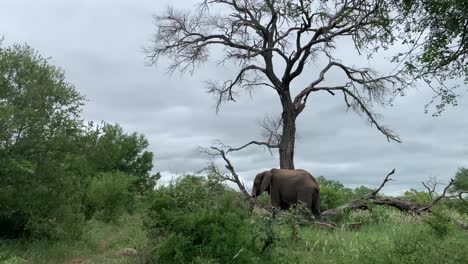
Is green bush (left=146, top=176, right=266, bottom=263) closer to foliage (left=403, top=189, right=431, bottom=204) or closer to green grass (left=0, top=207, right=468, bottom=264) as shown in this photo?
green grass (left=0, top=207, right=468, bottom=264)

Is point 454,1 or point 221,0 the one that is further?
point 221,0

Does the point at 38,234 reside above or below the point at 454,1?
below

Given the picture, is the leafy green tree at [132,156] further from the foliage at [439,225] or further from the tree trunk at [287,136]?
the foliage at [439,225]

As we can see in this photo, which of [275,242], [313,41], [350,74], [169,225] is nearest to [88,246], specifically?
[169,225]

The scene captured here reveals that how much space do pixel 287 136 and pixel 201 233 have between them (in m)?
19.6

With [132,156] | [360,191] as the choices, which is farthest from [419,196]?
[132,156]

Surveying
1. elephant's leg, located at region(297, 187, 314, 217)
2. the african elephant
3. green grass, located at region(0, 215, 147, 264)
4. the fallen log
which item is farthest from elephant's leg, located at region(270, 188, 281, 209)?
green grass, located at region(0, 215, 147, 264)

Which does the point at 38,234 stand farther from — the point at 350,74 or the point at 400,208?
the point at 350,74

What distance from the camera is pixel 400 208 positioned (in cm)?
1964

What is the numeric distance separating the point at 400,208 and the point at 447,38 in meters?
9.65

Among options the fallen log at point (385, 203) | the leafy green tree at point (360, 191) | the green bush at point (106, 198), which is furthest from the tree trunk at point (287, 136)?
the green bush at point (106, 198)

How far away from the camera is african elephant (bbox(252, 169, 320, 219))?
18.9 metres

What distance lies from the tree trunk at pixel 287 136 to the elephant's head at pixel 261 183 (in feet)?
28.4

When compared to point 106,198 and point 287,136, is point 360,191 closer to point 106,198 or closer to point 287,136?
point 287,136
